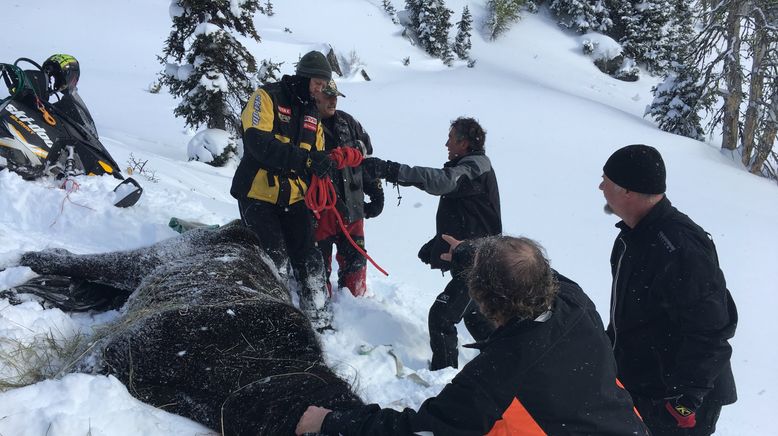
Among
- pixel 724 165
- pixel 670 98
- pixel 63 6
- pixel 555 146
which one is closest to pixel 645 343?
pixel 555 146

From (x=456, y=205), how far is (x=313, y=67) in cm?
130

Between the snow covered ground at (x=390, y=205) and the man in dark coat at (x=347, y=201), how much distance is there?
0.23 metres

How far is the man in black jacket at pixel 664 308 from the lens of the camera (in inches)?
82.4

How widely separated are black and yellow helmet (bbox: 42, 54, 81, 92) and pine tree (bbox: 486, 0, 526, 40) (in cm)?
2867

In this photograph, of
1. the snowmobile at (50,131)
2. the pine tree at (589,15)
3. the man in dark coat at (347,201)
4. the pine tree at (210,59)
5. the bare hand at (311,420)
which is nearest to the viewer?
the bare hand at (311,420)

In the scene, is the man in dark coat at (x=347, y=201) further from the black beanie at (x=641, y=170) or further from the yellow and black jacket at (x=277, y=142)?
the black beanie at (x=641, y=170)

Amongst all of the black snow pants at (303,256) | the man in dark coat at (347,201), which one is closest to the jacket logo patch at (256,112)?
the man in dark coat at (347,201)

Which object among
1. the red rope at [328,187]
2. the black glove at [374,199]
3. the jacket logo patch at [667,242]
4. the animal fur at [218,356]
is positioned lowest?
the black glove at [374,199]

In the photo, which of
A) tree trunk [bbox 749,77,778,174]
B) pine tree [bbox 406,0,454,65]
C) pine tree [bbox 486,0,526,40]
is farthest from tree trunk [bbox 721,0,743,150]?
pine tree [bbox 486,0,526,40]

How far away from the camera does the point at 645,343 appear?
7.68ft

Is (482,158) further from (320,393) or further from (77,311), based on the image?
(77,311)

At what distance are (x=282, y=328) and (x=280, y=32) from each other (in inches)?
993

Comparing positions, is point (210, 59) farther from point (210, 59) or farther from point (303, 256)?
point (303, 256)

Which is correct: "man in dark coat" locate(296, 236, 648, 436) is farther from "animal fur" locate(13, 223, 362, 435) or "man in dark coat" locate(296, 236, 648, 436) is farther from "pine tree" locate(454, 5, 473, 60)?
"pine tree" locate(454, 5, 473, 60)
